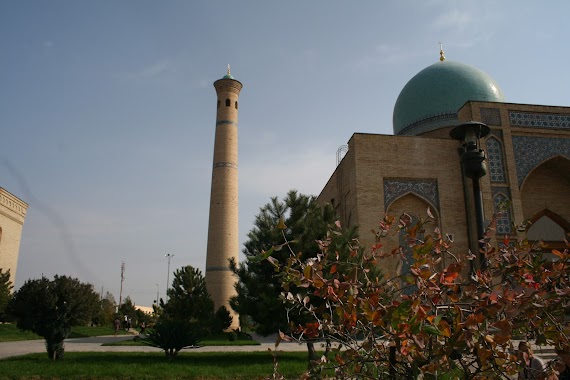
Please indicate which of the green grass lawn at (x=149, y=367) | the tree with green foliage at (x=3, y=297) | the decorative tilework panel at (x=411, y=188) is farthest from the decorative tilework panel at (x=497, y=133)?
the tree with green foliage at (x=3, y=297)

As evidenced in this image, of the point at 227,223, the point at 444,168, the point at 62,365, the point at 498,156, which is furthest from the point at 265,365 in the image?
the point at 227,223

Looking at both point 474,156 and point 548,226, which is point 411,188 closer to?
point 548,226

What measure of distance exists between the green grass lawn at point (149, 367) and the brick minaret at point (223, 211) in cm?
1046

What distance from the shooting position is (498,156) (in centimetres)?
1420

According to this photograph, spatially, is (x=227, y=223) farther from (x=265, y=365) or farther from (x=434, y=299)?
(x=434, y=299)

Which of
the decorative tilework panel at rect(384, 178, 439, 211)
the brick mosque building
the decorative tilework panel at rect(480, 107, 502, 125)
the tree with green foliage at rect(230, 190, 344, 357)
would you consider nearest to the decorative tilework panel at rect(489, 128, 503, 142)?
the brick mosque building

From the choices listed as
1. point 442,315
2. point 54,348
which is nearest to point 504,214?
point 54,348

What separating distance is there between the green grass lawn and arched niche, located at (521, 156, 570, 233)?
30.6 feet

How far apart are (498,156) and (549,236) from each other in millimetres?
3223

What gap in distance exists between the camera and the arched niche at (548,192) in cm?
1501

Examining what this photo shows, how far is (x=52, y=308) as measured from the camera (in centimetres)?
885

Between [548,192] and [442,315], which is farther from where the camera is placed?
[548,192]

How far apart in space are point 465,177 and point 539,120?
9.83 feet

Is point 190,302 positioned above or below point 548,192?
below
